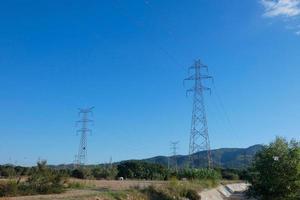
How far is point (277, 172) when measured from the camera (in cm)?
3491

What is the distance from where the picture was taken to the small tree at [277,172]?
34.4m

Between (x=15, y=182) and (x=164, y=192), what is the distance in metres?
10.9

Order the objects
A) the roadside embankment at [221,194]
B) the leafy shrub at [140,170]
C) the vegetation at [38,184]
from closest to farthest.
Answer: the vegetation at [38,184] → the roadside embankment at [221,194] → the leafy shrub at [140,170]

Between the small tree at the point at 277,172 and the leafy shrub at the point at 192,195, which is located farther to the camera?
the leafy shrub at the point at 192,195

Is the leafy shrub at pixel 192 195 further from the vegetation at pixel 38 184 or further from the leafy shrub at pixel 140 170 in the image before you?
the leafy shrub at pixel 140 170

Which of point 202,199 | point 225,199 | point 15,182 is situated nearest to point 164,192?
point 202,199

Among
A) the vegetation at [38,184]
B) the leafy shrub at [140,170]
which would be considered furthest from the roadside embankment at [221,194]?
the vegetation at [38,184]

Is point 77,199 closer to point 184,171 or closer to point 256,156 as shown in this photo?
point 256,156

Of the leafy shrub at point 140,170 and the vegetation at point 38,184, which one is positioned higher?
the leafy shrub at point 140,170

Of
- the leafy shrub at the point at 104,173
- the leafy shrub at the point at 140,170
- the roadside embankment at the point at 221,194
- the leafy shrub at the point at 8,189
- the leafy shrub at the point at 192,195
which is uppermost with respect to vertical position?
the leafy shrub at the point at 140,170

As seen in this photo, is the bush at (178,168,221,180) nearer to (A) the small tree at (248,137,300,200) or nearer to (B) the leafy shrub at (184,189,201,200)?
(B) the leafy shrub at (184,189,201,200)

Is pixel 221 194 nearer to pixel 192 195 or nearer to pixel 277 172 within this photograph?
pixel 192 195

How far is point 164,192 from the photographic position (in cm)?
3189

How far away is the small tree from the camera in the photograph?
34.4m
